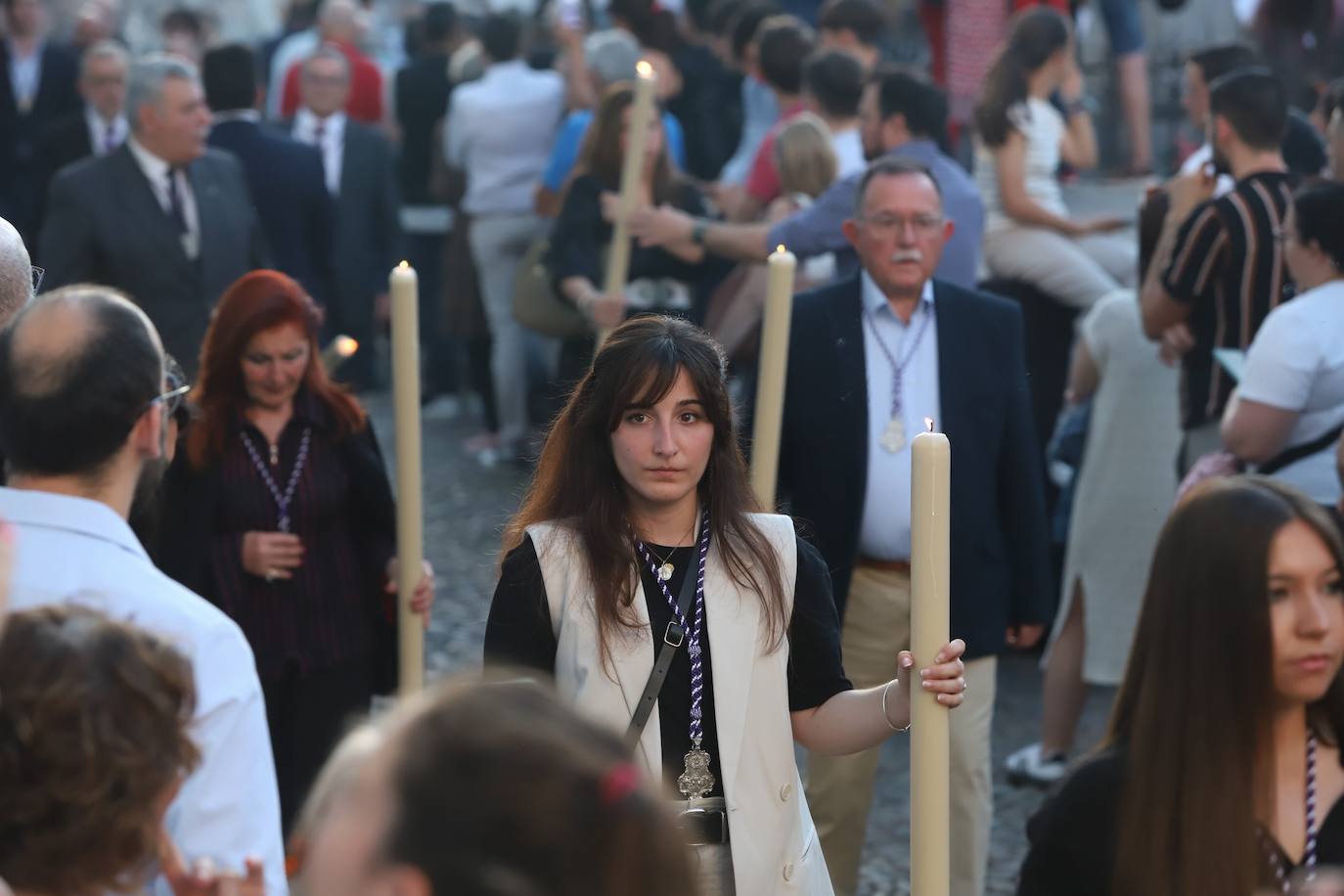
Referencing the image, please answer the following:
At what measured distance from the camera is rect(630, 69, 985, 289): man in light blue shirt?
6281mm

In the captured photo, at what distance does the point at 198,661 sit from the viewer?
2613 mm

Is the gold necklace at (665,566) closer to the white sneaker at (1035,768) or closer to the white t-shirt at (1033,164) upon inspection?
the white sneaker at (1035,768)

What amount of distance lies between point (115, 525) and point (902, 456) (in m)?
2.59

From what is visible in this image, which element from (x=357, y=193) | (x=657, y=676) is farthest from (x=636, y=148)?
(x=357, y=193)

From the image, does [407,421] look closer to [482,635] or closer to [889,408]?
[889,408]

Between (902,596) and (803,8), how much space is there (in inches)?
291

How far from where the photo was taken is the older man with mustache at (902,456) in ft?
16.3

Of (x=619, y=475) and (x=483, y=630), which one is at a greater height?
(x=619, y=475)

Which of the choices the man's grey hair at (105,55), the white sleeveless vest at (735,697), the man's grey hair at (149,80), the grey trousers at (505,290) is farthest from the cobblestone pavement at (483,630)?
the man's grey hair at (105,55)

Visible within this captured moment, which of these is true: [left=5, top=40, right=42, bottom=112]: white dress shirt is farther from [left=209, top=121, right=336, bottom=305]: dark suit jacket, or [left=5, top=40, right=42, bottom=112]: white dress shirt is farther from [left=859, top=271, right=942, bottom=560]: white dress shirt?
[left=859, top=271, right=942, bottom=560]: white dress shirt

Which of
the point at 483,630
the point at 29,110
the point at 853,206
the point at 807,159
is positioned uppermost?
the point at 29,110

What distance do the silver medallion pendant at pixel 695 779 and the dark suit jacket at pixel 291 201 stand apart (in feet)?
17.2

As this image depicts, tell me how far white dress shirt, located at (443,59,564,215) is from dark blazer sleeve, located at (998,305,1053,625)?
578cm

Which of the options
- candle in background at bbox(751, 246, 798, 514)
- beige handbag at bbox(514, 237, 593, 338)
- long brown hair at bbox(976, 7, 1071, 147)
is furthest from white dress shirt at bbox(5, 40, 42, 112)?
candle in background at bbox(751, 246, 798, 514)
